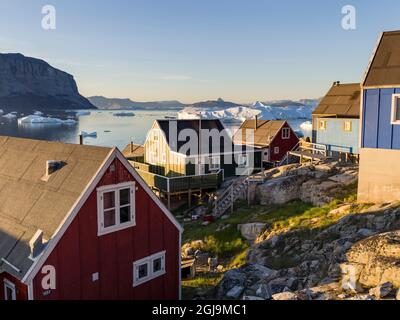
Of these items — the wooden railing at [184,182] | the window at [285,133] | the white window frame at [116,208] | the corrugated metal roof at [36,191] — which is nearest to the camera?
the corrugated metal roof at [36,191]

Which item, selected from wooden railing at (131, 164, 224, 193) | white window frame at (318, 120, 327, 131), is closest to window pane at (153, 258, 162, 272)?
wooden railing at (131, 164, 224, 193)

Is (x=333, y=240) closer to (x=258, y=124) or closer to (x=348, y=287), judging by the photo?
(x=348, y=287)

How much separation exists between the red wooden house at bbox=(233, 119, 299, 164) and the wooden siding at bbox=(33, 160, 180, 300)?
29.0 metres

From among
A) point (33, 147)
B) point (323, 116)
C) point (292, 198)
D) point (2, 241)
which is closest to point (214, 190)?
point (292, 198)

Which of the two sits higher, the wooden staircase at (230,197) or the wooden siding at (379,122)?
the wooden siding at (379,122)

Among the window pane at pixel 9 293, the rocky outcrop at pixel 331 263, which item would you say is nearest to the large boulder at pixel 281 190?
the rocky outcrop at pixel 331 263

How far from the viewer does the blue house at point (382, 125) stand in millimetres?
18188

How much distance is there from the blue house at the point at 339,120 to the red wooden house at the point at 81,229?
86.9 ft

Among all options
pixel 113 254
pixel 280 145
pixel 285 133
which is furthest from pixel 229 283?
pixel 285 133

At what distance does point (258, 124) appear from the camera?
50.4m

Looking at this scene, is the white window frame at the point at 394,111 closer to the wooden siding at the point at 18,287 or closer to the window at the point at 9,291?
the wooden siding at the point at 18,287

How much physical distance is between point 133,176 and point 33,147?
481 cm

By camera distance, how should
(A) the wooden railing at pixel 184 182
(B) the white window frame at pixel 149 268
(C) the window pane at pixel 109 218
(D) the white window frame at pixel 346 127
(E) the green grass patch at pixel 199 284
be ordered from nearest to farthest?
(C) the window pane at pixel 109 218, (B) the white window frame at pixel 149 268, (E) the green grass patch at pixel 199 284, (A) the wooden railing at pixel 184 182, (D) the white window frame at pixel 346 127

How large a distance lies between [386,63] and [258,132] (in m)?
29.7
